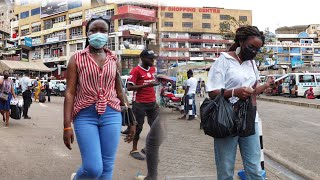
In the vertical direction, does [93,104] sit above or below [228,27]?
below

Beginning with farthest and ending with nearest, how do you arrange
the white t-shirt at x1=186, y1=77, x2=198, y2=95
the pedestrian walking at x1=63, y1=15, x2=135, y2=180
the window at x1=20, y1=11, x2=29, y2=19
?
the white t-shirt at x1=186, y1=77, x2=198, y2=95 < the pedestrian walking at x1=63, y1=15, x2=135, y2=180 < the window at x1=20, y1=11, x2=29, y2=19

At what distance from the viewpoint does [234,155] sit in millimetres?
2328

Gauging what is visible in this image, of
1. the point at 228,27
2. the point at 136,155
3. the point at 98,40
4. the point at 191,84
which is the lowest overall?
the point at 136,155

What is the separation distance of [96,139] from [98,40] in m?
0.59

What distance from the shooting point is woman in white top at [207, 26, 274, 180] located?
226 centimetres

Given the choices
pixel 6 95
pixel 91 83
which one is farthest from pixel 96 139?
pixel 6 95

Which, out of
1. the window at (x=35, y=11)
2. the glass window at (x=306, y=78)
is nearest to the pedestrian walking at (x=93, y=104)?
the window at (x=35, y=11)

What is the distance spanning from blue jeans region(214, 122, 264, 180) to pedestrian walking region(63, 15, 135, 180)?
66cm

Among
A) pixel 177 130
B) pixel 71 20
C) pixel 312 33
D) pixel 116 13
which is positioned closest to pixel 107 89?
pixel 71 20

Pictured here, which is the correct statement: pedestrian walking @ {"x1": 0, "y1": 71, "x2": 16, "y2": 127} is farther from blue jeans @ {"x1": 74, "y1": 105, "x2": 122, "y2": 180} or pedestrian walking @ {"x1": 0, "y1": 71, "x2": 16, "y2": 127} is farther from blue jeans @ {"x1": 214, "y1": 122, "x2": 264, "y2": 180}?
blue jeans @ {"x1": 214, "y1": 122, "x2": 264, "y2": 180}

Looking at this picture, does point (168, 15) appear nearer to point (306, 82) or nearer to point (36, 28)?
point (36, 28)

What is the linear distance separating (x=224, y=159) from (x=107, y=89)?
0.85 metres

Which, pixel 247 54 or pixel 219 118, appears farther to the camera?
pixel 247 54

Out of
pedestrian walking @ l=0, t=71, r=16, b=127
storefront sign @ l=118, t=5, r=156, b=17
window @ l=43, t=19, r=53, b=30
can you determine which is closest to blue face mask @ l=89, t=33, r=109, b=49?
window @ l=43, t=19, r=53, b=30
